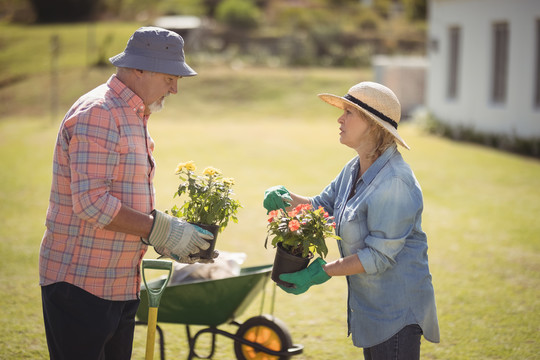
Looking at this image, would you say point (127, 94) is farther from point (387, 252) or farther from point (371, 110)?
point (387, 252)

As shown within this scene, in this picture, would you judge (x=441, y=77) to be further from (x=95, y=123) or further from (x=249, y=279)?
(x=95, y=123)

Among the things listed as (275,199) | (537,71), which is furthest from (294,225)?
(537,71)

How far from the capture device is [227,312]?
4.06 m

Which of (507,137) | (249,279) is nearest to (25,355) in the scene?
(249,279)

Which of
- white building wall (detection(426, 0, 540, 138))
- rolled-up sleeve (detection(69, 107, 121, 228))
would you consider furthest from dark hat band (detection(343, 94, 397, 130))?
white building wall (detection(426, 0, 540, 138))

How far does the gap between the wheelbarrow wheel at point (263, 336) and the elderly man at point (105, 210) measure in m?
1.35

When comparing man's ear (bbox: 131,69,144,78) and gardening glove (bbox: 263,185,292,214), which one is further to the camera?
gardening glove (bbox: 263,185,292,214)

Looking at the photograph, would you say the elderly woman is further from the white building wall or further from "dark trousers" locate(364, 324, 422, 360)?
the white building wall

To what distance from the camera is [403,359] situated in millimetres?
2920

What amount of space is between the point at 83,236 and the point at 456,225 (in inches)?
289

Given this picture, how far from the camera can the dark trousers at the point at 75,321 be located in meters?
2.78

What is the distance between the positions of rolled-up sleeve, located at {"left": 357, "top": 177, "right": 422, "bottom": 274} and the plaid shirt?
3.40ft

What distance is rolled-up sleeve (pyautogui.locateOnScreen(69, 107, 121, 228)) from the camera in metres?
2.61

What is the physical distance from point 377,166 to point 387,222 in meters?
0.30
